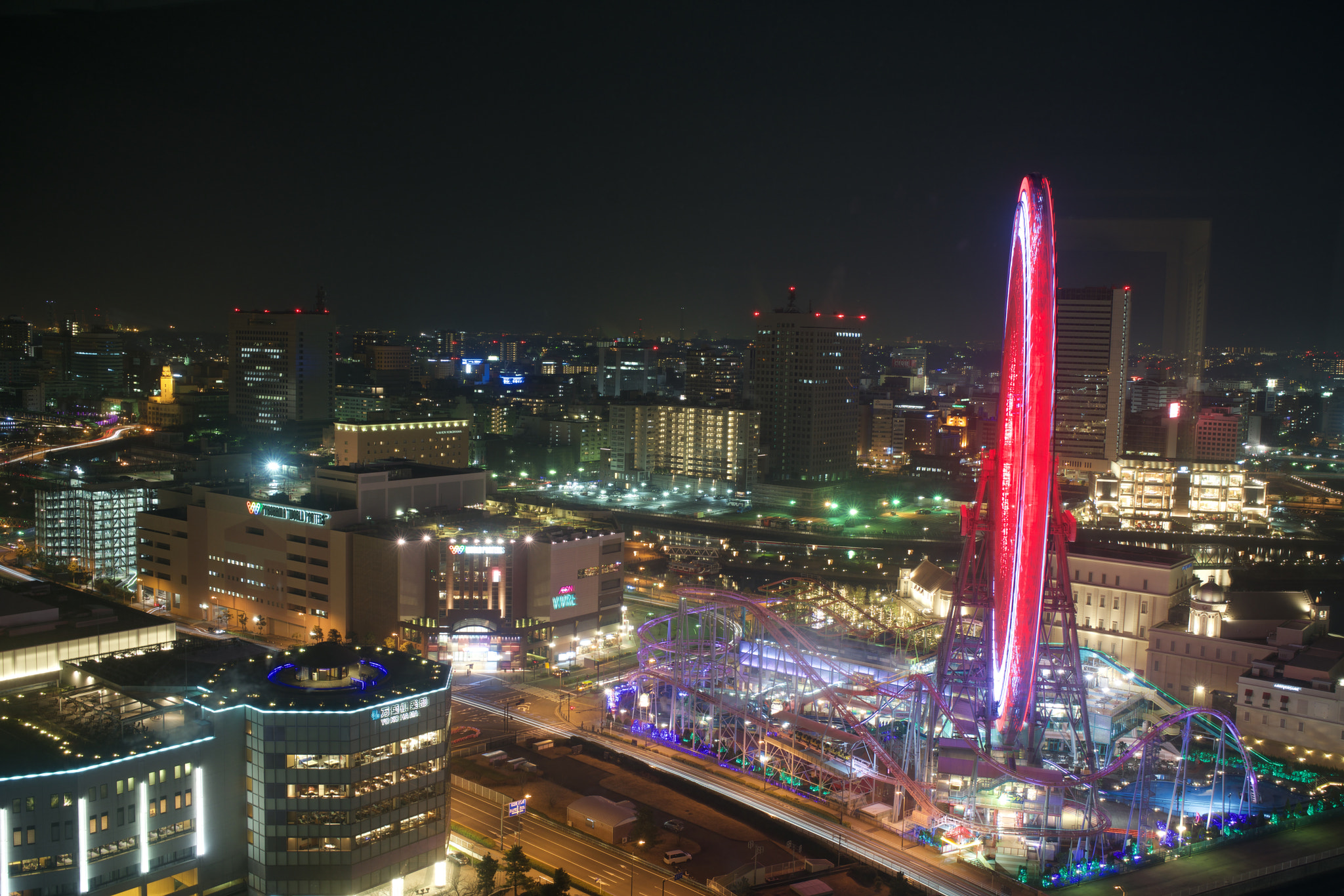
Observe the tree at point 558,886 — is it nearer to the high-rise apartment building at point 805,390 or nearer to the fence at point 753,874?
the fence at point 753,874

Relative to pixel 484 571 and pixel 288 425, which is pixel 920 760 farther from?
pixel 288 425

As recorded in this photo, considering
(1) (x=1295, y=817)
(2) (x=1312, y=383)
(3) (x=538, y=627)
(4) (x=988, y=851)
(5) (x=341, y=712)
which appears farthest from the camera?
(2) (x=1312, y=383)

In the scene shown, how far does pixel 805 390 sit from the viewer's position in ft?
101

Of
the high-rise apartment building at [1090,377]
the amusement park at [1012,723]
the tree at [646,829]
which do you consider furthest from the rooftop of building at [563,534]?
the high-rise apartment building at [1090,377]

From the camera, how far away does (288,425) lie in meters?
34.3

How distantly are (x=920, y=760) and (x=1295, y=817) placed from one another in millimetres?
3563

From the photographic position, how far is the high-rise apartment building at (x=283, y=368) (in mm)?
34688

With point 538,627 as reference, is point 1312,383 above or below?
above

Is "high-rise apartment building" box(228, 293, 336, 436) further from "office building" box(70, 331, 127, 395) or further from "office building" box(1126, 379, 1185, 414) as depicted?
"office building" box(1126, 379, 1185, 414)

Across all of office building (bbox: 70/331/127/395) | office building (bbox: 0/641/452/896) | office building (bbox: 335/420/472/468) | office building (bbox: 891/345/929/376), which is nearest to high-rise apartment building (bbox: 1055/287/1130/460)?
office building (bbox: 891/345/929/376)

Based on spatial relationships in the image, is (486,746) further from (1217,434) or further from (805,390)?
(1217,434)

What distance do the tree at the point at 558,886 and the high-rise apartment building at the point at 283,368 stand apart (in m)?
27.6

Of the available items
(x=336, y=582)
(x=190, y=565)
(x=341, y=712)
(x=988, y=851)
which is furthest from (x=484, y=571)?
(x=988, y=851)

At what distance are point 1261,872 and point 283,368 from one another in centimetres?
3149
